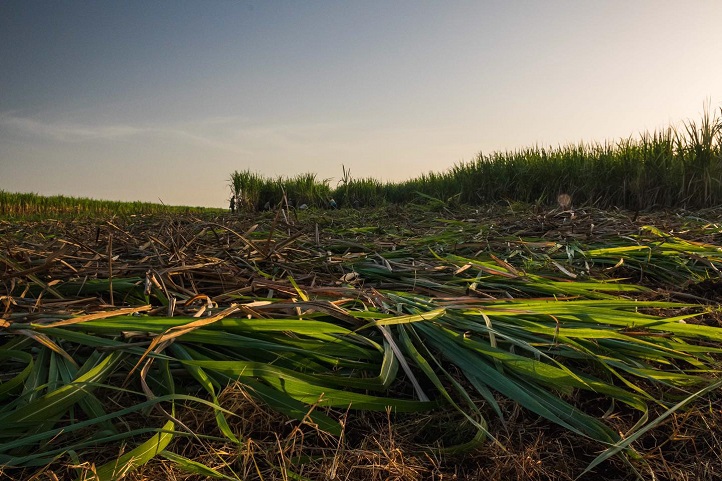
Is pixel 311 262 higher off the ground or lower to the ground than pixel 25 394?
higher

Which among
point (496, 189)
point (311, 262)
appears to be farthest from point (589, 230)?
point (496, 189)

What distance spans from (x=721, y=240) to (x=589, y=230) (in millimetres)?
898

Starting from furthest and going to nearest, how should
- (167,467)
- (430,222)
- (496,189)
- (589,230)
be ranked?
(496,189) → (430,222) → (589,230) → (167,467)

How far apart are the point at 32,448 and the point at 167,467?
0.32m

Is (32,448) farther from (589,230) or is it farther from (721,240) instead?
(721,240)

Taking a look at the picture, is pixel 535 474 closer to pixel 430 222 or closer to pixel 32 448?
pixel 32 448

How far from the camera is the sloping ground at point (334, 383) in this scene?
1.05 m

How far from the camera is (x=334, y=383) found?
1.23 meters

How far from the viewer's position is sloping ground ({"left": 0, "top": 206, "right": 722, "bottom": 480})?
3.45 feet

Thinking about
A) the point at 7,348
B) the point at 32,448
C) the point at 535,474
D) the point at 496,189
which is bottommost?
the point at 535,474

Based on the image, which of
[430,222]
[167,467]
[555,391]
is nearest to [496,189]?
[430,222]

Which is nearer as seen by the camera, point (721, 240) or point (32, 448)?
point (32, 448)

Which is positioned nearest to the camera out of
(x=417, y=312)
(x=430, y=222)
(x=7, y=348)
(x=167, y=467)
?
(x=167, y=467)

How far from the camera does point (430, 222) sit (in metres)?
4.66
